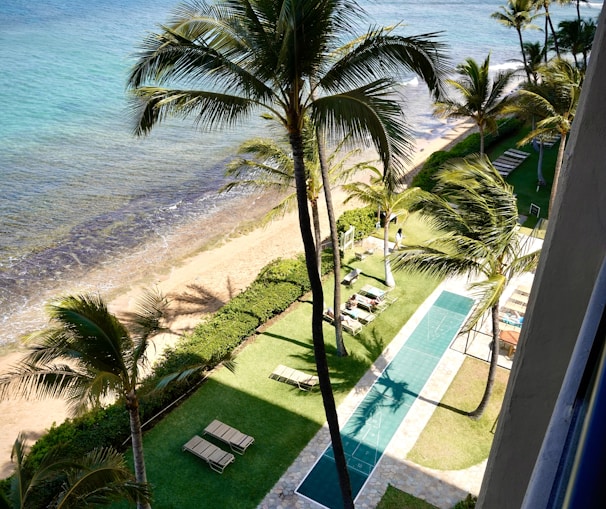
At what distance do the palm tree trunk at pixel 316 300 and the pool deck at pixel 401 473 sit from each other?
2.26 meters

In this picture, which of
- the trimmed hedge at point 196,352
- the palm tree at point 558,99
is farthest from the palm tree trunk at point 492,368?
the palm tree at point 558,99

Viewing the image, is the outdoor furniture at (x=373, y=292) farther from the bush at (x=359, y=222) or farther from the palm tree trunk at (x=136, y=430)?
the palm tree trunk at (x=136, y=430)

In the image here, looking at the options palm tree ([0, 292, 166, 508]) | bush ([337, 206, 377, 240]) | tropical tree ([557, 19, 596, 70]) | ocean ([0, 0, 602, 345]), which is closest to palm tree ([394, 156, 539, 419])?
ocean ([0, 0, 602, 345])

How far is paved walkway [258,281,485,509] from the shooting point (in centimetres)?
1220

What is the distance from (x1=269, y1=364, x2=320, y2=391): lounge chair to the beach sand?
13.8ft

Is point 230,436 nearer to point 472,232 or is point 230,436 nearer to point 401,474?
point 401,474

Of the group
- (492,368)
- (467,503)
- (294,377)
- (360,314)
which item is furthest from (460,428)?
(360,314)

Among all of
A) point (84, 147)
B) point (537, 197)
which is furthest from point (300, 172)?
point (84, 147)

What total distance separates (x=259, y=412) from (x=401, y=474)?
13.6 ft

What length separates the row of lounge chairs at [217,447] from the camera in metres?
13.0

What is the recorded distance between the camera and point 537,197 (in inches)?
1060

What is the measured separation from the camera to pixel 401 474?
12.8m

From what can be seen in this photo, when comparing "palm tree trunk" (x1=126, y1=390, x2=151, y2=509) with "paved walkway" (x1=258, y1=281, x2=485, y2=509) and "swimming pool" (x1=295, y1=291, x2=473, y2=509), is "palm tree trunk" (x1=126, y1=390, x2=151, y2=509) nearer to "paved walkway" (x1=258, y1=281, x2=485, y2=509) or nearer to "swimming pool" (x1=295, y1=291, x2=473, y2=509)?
"paved walkway" (x1=258, y1=281, x2=485, y2=509)

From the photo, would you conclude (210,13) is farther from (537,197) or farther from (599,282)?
(537,197)
